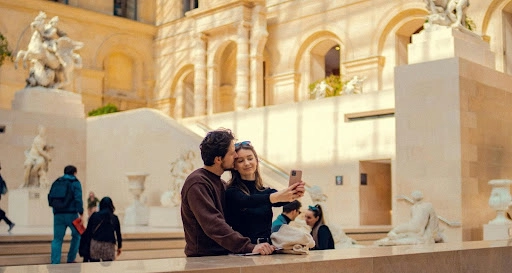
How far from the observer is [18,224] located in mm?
15898

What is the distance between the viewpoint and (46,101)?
20.7m

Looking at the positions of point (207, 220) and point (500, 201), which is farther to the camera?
point (500, 201)

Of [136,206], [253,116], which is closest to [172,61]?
[253,116]

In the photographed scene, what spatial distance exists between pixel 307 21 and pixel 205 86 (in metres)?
5.63

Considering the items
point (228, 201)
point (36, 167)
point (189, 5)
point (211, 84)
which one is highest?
point (189, 5)

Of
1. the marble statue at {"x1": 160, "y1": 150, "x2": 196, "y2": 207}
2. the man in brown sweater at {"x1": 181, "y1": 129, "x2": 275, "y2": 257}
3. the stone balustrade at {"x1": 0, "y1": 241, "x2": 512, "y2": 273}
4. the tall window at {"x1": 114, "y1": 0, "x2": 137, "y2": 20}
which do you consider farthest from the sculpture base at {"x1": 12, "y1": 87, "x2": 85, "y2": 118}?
the man in brown sweater at {"x1": 181, "y1": 129, "x2": 275, "y2": 257}

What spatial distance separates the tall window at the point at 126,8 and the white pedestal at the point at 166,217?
22.0 metres

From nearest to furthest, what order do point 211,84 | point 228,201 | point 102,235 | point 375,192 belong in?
point 228,201, point 102,235, point 375,192, point 211,84

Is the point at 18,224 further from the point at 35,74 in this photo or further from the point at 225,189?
the point at 225,189

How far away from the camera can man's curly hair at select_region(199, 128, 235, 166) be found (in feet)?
14.1

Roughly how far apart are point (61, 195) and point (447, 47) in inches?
312

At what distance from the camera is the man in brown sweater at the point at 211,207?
416 centimetres

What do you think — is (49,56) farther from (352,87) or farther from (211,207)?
(211,207)

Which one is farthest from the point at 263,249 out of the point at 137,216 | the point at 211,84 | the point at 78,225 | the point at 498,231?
the point at 211,84
